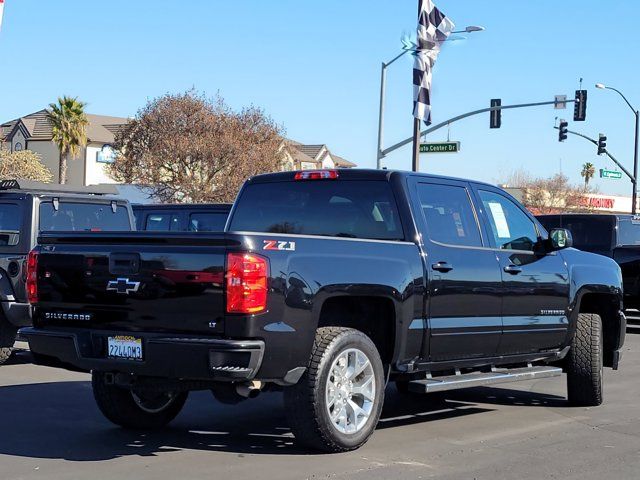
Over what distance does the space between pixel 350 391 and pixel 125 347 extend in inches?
61.1

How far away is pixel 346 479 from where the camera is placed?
5.88 m

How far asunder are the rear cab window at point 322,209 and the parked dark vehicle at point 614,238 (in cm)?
975

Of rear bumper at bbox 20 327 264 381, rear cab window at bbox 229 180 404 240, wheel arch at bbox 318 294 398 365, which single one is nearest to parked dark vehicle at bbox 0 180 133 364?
rear cab window at bbox 229 180 404 240

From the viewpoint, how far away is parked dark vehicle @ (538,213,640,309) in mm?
16766

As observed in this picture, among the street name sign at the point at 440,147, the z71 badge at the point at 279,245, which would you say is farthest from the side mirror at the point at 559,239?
the street name sign at the point at 440,147

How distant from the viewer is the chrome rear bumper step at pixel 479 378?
7086mm

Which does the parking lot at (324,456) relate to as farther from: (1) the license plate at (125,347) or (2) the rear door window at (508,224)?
(2) the rear door window at (508,224)

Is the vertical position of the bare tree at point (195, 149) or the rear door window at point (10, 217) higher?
the bare tree at point (195, 149)

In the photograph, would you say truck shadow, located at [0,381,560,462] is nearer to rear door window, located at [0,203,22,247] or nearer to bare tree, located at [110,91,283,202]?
Result: rear door window, located at [0,203,22,247]

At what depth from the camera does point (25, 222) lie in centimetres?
1075

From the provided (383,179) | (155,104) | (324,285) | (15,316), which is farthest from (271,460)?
(155,104)

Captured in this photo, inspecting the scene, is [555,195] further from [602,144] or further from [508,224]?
[508,224]

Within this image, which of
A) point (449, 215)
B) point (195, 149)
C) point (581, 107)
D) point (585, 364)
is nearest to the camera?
point (449, 215)

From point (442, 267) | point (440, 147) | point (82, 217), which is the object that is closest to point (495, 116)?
point (440, 147)
